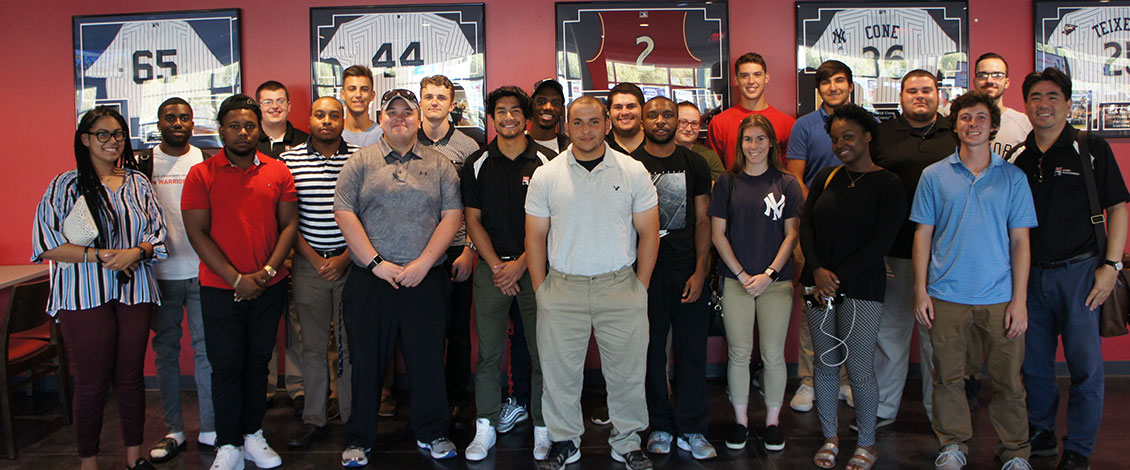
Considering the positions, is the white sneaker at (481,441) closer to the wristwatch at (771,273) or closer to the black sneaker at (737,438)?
the black sneaker at (737,438)

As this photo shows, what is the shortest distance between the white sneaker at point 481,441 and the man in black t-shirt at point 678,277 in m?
0.83

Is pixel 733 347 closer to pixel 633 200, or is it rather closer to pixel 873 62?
pixel 633 200

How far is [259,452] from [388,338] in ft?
2.85

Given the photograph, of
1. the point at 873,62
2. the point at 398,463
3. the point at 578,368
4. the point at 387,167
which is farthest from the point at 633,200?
the point at 873,62

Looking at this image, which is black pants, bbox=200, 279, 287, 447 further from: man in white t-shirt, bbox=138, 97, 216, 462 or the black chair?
the black chair

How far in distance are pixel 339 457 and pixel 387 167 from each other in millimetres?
1530

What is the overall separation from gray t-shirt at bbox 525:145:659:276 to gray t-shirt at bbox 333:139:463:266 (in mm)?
538

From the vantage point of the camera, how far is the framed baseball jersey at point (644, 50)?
4695 millimetres

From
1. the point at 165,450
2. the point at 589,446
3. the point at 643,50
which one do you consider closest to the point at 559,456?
the point at 589,446

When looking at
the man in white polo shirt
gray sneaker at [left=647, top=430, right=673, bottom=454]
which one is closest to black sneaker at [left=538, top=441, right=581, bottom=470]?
the man in white polo shirt

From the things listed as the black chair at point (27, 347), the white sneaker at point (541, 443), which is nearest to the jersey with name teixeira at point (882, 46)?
the white sneaker at point (541, 443)

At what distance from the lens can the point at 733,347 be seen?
3.53 m

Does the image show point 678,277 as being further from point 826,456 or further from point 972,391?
point 972,391

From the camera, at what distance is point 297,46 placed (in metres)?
4.75
